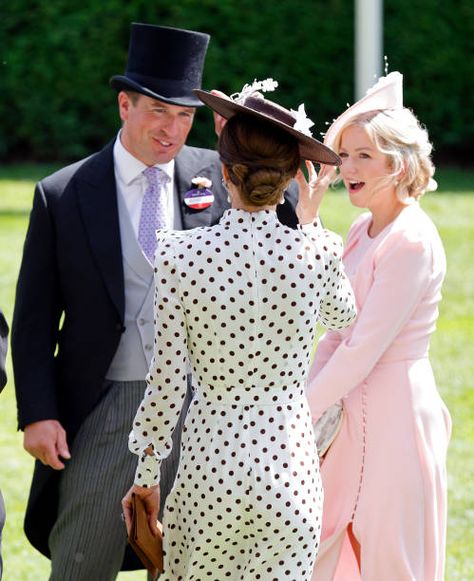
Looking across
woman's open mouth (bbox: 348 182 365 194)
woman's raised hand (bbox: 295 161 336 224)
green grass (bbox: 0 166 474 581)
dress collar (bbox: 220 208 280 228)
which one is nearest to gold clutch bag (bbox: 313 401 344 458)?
woman's open mouth (bbox: 348 182 365 194)

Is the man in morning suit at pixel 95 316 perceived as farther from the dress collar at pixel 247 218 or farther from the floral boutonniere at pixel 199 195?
the dress collar at pixel 247 218

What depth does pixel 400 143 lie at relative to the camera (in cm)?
478

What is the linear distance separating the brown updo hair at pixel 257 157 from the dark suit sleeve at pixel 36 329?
1.09 metres

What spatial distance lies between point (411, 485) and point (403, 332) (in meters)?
0.51

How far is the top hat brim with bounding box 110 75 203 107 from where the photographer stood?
4793mm

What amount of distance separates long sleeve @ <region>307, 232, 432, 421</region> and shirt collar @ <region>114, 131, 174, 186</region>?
80cm

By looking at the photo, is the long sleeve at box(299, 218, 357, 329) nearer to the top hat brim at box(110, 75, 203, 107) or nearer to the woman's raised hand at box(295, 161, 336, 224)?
the woman's raised hand at box(295, 161, 336, 224)

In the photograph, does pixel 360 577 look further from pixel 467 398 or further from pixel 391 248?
pixel 467 398

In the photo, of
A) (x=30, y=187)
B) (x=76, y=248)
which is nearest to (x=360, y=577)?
(x=76, y=248)

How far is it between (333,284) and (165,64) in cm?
136

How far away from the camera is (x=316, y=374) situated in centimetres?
492

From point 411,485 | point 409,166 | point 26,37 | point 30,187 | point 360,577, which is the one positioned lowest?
point 30,187

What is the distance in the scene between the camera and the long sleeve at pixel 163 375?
3.69 m

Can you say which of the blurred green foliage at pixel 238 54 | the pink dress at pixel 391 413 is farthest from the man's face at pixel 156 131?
the blurred green foliage at pixel 238 54
